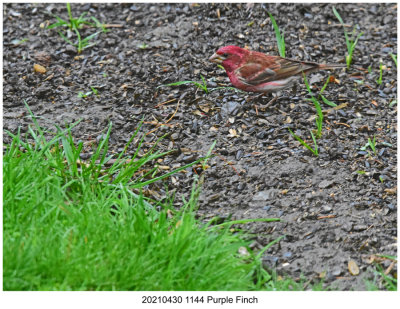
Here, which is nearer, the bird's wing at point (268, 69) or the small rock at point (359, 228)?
the small rock at point (359, 228)

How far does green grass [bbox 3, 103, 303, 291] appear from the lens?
154 inches

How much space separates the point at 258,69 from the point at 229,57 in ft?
0.90

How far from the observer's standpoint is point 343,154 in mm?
5242

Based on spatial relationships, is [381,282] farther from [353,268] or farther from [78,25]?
[78,25]

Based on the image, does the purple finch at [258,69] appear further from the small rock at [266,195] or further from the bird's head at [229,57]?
the small rock at [266,195]

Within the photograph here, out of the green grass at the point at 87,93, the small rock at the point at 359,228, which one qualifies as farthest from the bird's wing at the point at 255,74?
the small rock at the point at 359,228

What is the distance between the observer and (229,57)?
226 inches

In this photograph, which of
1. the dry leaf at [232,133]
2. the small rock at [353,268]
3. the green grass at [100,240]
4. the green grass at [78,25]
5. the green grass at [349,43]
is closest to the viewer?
the green grass at [100,240]

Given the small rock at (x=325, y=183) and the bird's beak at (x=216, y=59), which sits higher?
the bird's beak at (x=216, y=59)

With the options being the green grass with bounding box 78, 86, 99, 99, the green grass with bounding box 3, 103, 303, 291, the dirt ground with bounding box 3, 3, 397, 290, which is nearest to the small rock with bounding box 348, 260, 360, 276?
the dirt ground with bounding box 3, 3, 397, 290

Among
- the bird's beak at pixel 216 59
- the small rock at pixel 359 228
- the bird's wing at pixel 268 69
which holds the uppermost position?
the bird's beak at pixel 216 59

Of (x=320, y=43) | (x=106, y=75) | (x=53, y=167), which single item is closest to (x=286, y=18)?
(x=320, y=43)

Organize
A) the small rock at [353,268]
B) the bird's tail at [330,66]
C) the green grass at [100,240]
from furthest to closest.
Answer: the bird's tail at [330,66], the small rock at [353,268], the green grass at [100,240]

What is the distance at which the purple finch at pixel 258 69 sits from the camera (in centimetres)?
571
